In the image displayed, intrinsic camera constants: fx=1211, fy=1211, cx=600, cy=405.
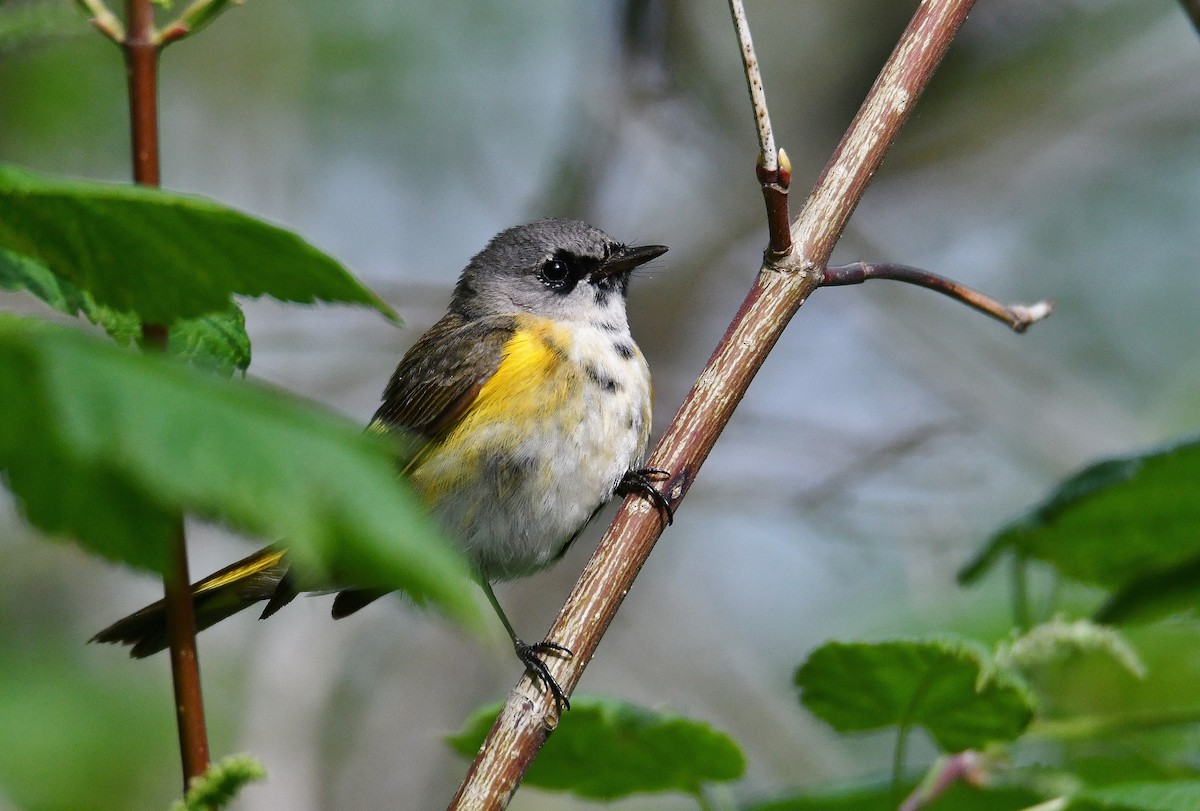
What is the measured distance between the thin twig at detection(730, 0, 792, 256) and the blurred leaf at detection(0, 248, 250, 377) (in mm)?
767

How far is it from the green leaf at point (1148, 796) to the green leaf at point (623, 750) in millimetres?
546

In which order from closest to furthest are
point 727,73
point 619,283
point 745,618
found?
point 619,283
point 727,73
point 745,618

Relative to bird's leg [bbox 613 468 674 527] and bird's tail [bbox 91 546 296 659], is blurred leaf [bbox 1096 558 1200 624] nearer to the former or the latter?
bird's leg [bbox 613 468 674 527]

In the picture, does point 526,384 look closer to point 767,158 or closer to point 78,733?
point 767,158

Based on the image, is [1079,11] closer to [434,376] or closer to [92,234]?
[434,376]

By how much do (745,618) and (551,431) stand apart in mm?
5093

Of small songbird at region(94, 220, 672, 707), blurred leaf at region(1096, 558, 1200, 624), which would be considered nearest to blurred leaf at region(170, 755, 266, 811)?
blurred leaf at region(1096, 558, 1200, 624)

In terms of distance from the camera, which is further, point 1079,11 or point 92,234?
point 1079,11

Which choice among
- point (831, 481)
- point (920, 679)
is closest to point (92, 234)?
point (920, 679)

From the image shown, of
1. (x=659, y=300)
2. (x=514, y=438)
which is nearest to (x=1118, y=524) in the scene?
(x=514, y=438)

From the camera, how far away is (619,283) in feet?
12.7

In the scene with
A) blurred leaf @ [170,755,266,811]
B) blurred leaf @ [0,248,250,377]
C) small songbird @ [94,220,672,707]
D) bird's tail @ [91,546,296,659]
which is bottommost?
blurred leaf @ [170,755,266,811]

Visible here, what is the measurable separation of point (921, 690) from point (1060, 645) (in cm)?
35

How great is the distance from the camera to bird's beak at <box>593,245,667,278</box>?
3639mm
